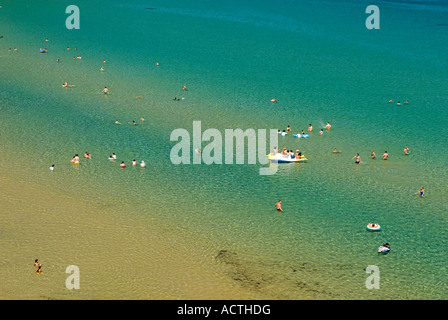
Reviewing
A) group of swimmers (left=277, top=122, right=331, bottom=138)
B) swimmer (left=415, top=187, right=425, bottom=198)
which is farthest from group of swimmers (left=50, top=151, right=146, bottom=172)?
swimmer (left=415, top=187, right=425, bottom=198)

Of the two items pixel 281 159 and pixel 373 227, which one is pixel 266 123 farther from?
pixel 373 227

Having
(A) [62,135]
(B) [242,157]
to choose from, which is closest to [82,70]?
(A) [62,135]

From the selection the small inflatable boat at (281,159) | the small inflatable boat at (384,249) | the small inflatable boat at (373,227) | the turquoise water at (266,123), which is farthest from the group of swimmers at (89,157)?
the small inflatable boat at (384,249)

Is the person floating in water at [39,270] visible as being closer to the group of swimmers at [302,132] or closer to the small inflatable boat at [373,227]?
the small inflatable boat at [373,227]

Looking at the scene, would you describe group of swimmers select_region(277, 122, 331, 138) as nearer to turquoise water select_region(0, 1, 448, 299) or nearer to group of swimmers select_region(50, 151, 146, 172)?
turquoise water select_region(0, 1, 448, 299)

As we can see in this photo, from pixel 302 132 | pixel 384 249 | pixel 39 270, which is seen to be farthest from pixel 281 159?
pixel 39 270

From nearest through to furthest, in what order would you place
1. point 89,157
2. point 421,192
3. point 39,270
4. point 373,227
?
1. point 39,270
2. point 373,227
3. point 421,192
4. point 89,157

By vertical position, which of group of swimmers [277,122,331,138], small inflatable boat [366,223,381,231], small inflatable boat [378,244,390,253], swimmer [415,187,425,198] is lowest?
small inflatable boat [378,244,390,253]
